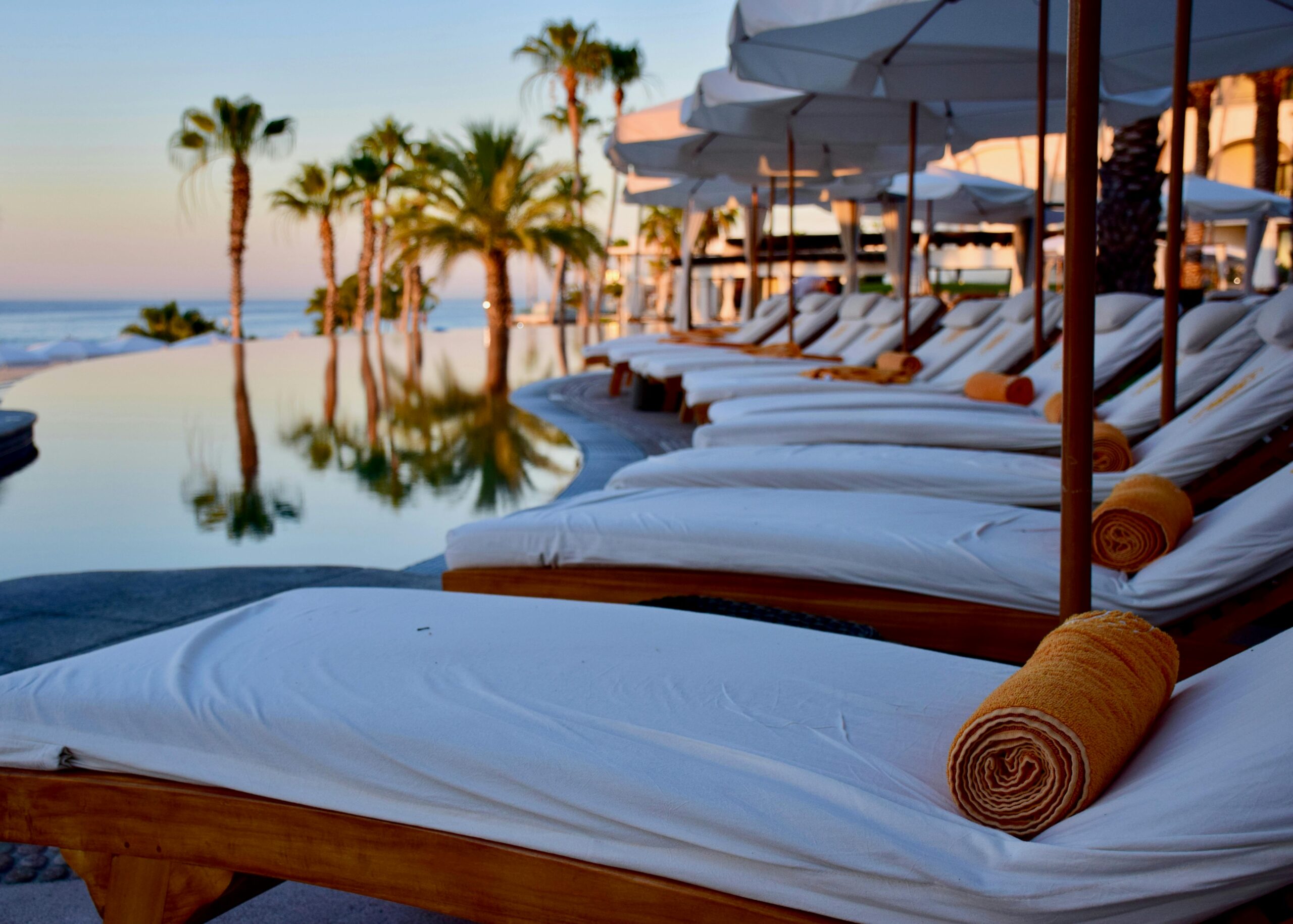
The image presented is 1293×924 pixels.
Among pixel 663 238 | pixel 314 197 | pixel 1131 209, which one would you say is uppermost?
pixel 663 238

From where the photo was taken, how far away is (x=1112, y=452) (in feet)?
11.1

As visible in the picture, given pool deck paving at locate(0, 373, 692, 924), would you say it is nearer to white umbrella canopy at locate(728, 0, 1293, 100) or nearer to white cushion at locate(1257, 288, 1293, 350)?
white umbrella canopy at locate(728, 0, 1293, 100)

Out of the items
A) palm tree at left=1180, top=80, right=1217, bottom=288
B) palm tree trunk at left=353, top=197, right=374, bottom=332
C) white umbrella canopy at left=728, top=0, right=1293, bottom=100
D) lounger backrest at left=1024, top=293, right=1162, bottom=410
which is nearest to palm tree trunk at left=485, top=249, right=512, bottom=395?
palm tree trunk at left=353, top=197, right=374, bottom=332

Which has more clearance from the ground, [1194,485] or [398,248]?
[398,248]

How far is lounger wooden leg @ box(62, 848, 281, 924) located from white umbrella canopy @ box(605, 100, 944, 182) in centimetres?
824

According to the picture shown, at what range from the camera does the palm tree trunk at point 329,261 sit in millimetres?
28141

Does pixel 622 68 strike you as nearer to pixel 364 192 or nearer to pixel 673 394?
pixel 364 192

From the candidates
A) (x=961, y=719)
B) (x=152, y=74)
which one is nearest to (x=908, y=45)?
(x=961, y=719)

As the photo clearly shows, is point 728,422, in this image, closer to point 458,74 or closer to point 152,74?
point 458,74

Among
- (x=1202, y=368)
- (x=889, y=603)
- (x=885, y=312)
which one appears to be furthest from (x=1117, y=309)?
(x=885, y=312)

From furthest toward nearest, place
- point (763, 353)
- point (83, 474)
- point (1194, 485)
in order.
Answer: point (763, 353) < point (83, 474) < point (1194, 485)

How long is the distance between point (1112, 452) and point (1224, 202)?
1302 centimetres

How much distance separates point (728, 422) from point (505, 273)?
15389 mm

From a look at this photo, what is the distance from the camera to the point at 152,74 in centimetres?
2644
